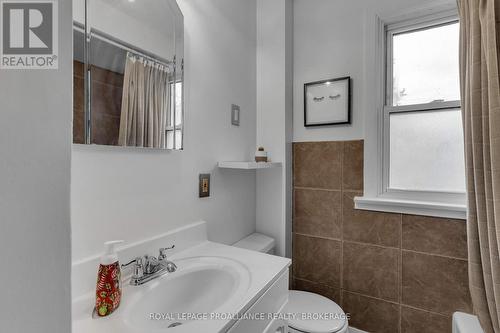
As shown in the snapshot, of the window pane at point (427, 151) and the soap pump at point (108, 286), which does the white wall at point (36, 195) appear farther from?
the window pane at point (427, 151)

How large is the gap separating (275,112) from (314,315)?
126 centimetres

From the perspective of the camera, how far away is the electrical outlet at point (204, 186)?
1325 millimetres

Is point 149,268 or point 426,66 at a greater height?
point 426,66

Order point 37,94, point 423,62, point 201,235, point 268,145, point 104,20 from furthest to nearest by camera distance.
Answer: point 268,145
point 423,62
point 201,235
point 104,20
point 37,94

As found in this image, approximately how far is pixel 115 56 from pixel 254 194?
3.95 feet

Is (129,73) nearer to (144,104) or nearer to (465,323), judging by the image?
(144,104)

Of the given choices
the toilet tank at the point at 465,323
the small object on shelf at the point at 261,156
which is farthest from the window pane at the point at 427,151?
the small object on shelf at the point at 261,156

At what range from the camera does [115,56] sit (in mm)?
917

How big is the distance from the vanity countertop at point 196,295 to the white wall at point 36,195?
0.44 metres

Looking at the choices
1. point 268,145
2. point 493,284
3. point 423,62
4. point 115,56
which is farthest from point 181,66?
point 493,284

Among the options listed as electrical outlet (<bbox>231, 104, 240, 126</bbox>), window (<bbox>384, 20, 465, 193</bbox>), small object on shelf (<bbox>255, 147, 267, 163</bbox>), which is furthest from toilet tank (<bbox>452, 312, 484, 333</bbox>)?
electrical outlet (<bbox>231, 104, 240, 126</bbox>)

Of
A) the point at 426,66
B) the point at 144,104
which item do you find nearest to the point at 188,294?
the point at 144,104

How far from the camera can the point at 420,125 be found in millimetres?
1480

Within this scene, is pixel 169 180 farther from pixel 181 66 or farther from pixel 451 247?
pixel 451 247
